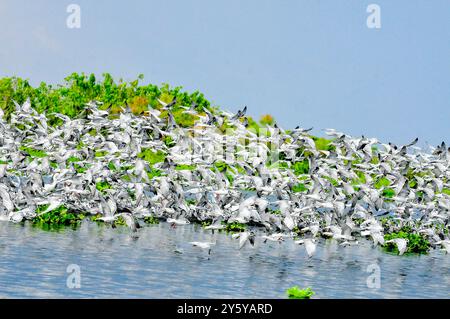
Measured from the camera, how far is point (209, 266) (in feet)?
100

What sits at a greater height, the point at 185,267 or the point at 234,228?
the point at 234,228

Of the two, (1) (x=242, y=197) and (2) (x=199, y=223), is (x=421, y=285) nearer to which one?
(1) (x=242, y=197)

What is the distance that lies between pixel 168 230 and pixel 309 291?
12.4m

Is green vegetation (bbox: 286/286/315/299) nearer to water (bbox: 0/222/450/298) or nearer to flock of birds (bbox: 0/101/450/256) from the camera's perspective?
water (bbox: 0/222/450/298)

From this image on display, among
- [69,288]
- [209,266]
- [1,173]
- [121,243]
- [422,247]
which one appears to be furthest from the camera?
[422,247]

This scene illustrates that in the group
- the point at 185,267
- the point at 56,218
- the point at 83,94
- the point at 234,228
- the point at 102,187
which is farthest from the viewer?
the point at 83,94

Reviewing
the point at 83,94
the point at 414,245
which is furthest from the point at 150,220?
the point at 83,94

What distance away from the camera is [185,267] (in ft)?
98.3

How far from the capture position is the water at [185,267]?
26344mm

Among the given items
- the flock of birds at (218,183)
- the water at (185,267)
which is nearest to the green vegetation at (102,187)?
the flock of birds at (218,183)

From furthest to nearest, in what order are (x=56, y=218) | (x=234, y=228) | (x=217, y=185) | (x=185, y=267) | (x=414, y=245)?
(x=234, y=228) → (x=414, y=245) → (x=217, y=185) → (x=56, y=218) → (x=185, y=267)

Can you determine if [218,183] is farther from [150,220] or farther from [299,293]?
[299,293]
